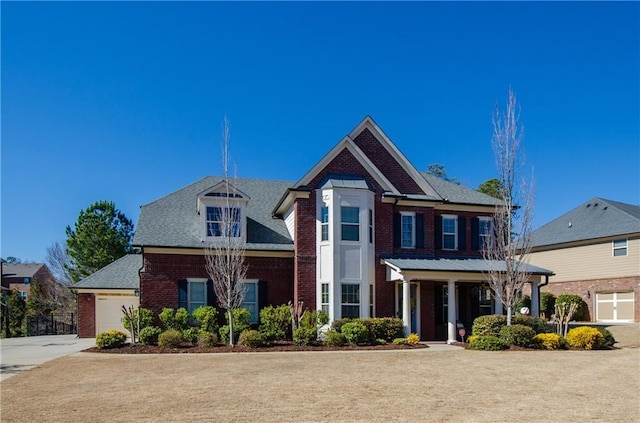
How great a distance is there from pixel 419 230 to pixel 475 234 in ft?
11.7

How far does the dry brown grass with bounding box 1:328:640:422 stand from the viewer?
1027 cm

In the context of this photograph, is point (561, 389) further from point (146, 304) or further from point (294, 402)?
point (146, 304)

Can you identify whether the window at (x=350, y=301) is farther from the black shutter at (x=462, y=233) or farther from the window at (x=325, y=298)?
the black shutter at (x=462, y=233)

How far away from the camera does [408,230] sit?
2714 centimetres

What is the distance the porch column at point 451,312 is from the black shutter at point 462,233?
396cm

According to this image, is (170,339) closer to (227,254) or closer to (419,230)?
(227,254)

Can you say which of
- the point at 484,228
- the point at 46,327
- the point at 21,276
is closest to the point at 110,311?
the point at 46,327

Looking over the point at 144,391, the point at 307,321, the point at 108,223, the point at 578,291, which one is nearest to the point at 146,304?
the point at 307,321

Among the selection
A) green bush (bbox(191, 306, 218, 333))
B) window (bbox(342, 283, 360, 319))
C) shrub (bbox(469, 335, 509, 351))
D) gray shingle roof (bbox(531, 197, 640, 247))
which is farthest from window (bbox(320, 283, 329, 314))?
gray shingle roof (bbox(531, 197, 640, 247))

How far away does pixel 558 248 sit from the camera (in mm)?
38000

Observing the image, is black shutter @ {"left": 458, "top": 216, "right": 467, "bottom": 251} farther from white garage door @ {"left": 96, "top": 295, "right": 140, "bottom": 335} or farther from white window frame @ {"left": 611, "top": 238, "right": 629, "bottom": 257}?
white garage door @ {"left": 96, "top": 295, "right": 140, "bottom": 335}

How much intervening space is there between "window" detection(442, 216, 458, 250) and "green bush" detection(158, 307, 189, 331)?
1330 centimetres

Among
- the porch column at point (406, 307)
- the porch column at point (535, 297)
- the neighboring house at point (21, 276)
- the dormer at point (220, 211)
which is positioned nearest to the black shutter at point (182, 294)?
the dormer at point (220, 211)

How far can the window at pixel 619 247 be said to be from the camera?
3346 centimetres
